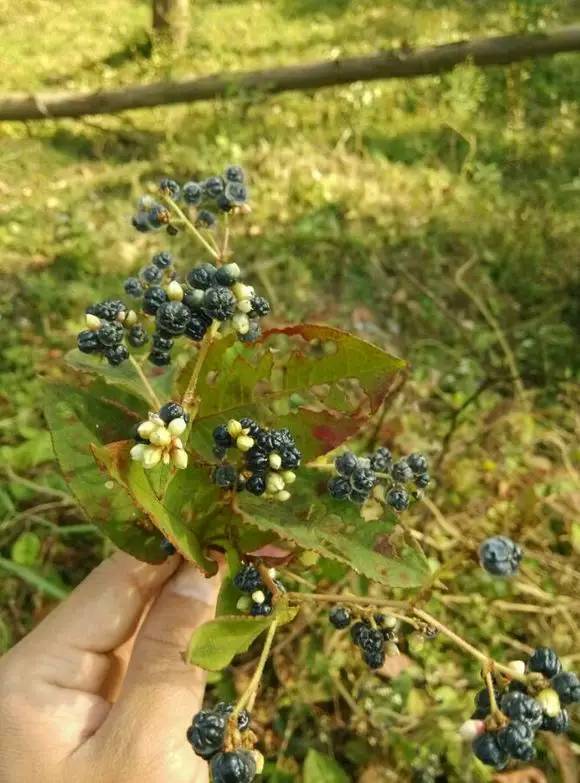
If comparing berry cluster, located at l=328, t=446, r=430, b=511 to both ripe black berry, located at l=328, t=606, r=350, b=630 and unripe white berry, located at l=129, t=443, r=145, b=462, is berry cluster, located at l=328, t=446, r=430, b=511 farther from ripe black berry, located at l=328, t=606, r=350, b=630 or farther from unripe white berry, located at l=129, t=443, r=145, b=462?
unripe white berry, located at l=129, t=443, r=145, b=462

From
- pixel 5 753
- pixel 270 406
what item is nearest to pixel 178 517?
pixel 270 406

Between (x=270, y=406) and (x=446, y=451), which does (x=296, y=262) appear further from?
(x=270, y=406)

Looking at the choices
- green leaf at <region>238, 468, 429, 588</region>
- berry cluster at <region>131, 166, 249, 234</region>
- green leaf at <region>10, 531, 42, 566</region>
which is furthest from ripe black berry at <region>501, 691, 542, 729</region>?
green leaf at <region>10, 531, 42, 566</region>

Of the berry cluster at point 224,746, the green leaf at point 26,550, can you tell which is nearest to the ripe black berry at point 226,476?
the berry cluster at point 224,746

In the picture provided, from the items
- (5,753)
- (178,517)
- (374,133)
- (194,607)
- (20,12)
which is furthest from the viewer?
(20,12)

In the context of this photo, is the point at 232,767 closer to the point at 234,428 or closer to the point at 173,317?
the point at 234,428
